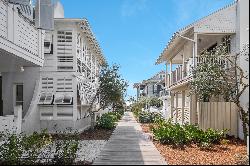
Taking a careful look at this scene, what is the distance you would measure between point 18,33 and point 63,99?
705 centimetres

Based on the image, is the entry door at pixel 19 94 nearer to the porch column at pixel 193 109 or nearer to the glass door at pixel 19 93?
the glass door at pixel 19 93

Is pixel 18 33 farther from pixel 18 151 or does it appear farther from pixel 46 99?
pixel 46 99

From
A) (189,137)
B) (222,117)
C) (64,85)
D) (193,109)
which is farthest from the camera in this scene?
(193,109)

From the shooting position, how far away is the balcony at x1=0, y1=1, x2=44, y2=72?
11852 millimetres

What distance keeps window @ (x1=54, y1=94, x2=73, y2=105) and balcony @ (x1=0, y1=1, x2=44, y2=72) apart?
3583mm

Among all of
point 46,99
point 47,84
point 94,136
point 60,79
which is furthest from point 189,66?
point 46,99

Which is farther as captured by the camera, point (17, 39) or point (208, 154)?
point (17, 39)

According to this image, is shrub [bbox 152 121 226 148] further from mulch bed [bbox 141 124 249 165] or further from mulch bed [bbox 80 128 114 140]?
mulch bed [bbox 80 128 114 140]

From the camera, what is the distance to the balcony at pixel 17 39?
11.9 meters

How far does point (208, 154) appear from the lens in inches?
466

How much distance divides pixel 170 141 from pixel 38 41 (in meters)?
7.09

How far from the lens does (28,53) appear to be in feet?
47.0

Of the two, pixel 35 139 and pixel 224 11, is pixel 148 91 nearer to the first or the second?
pixel 224 11

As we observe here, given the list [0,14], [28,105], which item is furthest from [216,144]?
→ [28,105]
